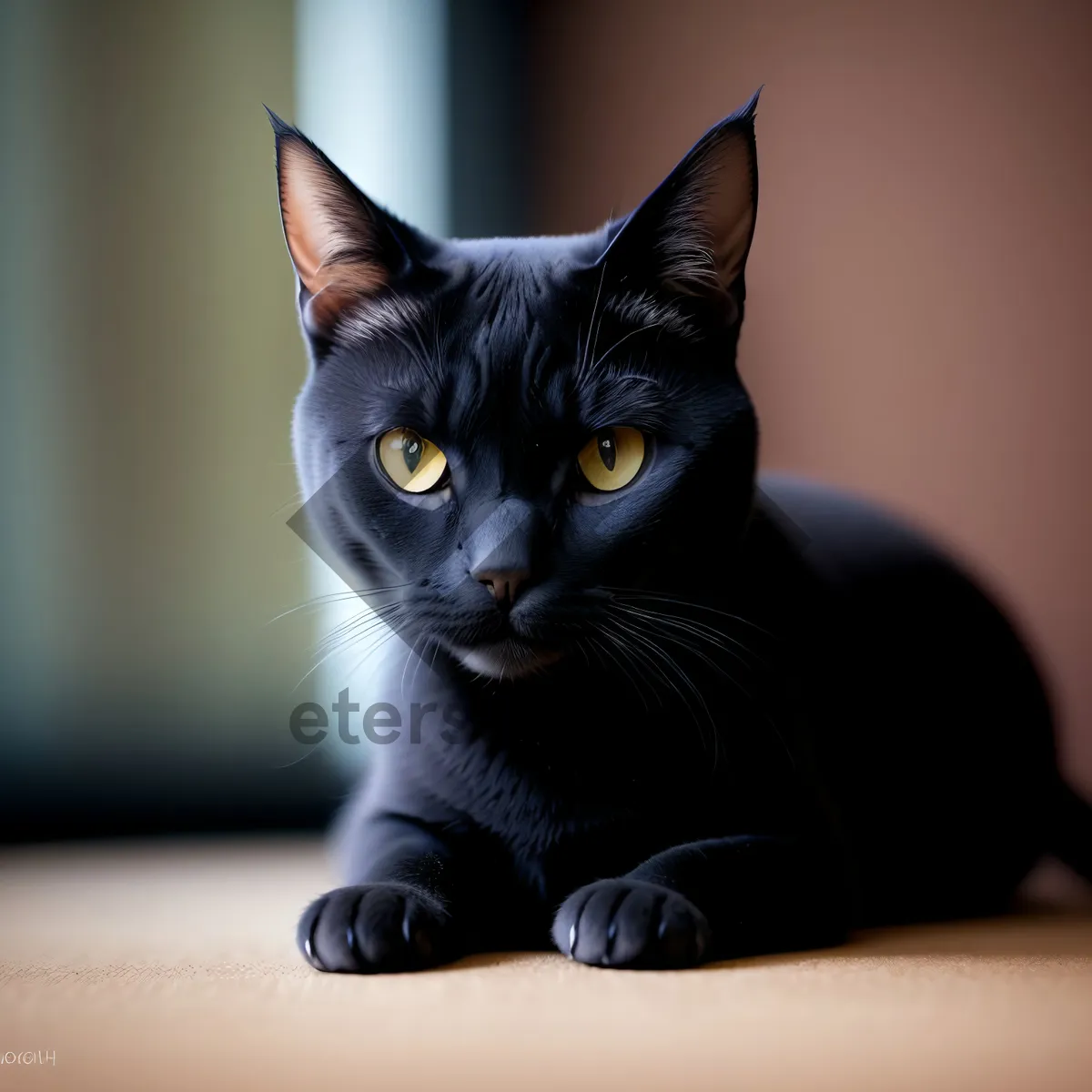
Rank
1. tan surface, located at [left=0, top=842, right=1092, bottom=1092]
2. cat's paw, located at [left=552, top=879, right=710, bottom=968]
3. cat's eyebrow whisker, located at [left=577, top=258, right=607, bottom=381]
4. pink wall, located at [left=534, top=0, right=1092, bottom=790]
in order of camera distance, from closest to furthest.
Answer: tan surface, located at [left=0, top=842, right=1092, bottom=1092] → cat's paw, located at [left=552, top=879, right=710, bottom=968] → cat's eyebrow whisker, located at [left=577, top=258, right=607, bottom=381] → pink wall, located at [left=534, top=0, right=1092, bottom=790]

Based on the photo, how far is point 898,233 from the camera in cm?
176

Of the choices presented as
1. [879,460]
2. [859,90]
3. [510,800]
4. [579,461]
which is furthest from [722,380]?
[859,90]

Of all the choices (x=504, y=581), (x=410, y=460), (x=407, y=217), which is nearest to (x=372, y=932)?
(x=504, y=581)

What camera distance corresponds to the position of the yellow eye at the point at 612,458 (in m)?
0.98

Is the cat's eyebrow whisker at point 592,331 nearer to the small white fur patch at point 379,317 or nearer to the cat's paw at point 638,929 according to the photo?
the small white fur patch at point 379,317

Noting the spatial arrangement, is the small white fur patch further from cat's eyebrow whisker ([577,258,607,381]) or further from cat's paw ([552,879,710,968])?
cat's paw ([552,879,710,968])

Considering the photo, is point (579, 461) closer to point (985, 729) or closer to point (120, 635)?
point (985, 729)

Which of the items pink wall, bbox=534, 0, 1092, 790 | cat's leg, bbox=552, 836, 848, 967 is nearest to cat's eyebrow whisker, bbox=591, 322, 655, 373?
cat's leg, bbox=552, 836, 848, 967

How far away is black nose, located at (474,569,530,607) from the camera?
0.88 m

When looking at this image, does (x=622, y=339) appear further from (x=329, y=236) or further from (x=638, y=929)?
(x=638, y=929)

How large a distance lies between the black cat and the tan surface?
0.19ft

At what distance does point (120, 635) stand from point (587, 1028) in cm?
134

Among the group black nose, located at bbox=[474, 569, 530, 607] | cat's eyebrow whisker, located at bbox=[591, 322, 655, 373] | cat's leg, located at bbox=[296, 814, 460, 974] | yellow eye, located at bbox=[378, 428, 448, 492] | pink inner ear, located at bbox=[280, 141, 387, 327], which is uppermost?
A: pink inner ear, located at bbox=[280, 141, 387, 327]

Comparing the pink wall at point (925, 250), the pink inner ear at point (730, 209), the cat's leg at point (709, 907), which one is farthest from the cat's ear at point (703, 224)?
the pink wall at point (925, 250)
